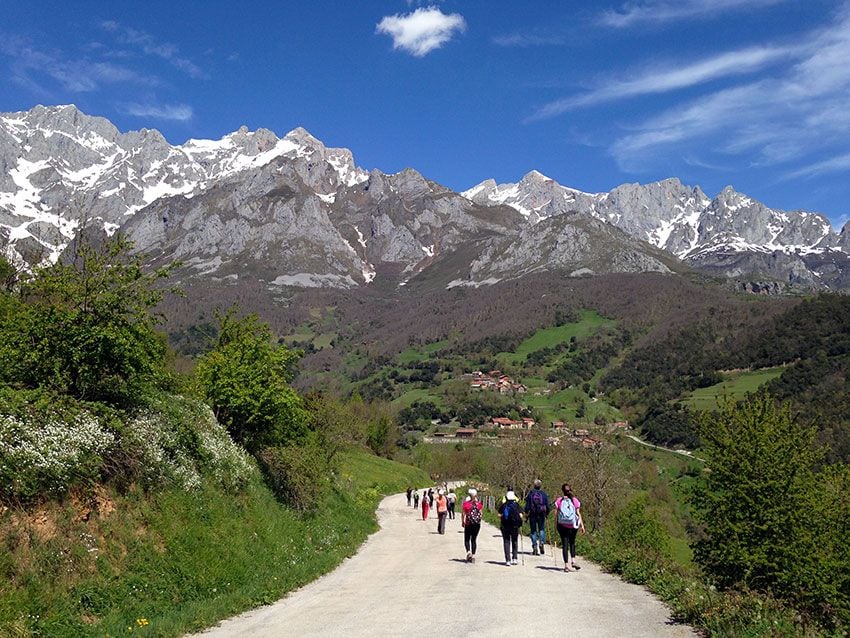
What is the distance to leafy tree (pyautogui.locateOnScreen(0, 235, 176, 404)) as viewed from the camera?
51.9 feet

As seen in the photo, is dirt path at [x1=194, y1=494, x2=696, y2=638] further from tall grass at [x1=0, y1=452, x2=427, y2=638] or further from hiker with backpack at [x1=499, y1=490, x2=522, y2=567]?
tall grass at [x1=0, y1=452, x2=427, y2=638]

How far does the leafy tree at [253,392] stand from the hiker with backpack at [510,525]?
33.9 feet

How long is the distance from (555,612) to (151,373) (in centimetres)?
1223

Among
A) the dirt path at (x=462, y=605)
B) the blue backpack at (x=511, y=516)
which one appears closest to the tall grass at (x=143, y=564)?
the dirt path at (x=462, y=605)

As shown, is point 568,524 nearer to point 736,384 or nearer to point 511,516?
point 511,516

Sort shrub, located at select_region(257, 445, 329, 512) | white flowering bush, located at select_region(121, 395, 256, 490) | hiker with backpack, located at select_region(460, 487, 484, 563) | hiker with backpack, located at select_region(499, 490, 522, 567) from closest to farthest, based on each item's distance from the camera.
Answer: white flowering bush, located at select_region(121, 395, 256, 490) → hiker with backpack, located at select_region(499, 490, 522, 567) → hiker with backpack, located at select_region(460, 487, 484, 563) → shrub, located at select_region(257, 445, 329, 512)

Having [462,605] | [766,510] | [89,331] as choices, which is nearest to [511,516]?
[462,605]

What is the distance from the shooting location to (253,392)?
989 inches

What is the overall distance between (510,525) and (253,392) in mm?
11486

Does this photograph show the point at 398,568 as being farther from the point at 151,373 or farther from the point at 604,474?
the point at 604,474

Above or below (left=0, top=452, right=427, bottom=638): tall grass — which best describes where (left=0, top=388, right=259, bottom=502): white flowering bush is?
above

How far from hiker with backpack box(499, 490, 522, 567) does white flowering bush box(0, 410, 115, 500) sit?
34.5ft

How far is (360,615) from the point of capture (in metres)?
12.4

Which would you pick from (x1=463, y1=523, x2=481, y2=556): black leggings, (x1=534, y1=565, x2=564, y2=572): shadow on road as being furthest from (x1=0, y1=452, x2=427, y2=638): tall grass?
(x1=534, y1=565, x2=564, y2=572): shadow on road
